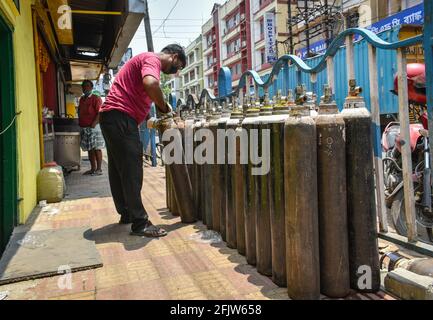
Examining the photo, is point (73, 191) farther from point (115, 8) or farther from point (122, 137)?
point (115, 8)

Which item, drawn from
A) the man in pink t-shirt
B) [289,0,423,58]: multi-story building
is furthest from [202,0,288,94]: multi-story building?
the man in pink t-shirt

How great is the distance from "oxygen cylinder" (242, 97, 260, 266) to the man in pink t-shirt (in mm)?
1050

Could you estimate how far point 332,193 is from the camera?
1.94 m

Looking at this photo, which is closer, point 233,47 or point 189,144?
point 189,144

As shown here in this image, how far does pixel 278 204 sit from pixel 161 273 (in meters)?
0.94

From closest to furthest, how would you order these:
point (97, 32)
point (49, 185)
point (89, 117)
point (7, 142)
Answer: point (7, 142), point (49, 185), point (89, 117), point (97, 32)

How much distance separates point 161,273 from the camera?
246 centimetres

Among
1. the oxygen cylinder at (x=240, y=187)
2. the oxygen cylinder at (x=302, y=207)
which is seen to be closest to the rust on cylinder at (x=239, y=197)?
the oxygen cylinder at (x=240, y=187)

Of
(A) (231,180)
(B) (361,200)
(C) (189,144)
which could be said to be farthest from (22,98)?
(B) (361,200)

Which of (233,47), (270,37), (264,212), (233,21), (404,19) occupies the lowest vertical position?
(264,212)

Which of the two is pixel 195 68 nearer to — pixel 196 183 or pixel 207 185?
pixel 196 183

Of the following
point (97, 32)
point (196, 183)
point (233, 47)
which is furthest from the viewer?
point (233, 47)

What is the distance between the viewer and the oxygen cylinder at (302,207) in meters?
1.90

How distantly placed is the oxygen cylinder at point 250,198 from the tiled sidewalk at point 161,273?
0.39ft
